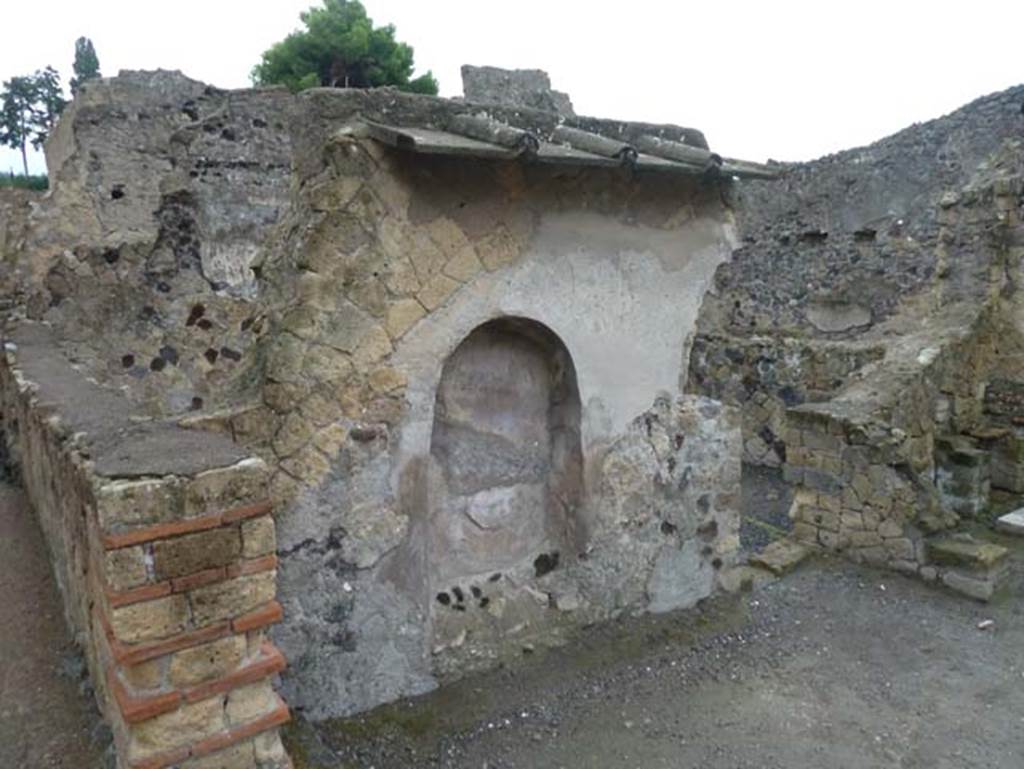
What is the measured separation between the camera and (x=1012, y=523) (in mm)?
6379

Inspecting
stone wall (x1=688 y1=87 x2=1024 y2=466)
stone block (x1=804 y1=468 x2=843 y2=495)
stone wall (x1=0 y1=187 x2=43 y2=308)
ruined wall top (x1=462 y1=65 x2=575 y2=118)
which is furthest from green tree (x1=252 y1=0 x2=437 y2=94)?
stone block (x1=804 y1=468 x2=843 y2=495)

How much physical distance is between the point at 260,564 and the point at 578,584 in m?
2.29

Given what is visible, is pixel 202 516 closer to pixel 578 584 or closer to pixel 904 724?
pixel 578 584

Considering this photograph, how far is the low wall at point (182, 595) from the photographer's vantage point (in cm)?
217

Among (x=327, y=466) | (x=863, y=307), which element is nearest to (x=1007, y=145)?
(x=863, y=307)

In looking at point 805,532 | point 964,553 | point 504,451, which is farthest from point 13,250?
point 964,553

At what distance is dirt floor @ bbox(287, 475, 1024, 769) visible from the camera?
345 centimetres

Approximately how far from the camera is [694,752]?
3520 millimetres

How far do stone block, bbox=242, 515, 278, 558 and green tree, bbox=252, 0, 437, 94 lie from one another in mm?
23918

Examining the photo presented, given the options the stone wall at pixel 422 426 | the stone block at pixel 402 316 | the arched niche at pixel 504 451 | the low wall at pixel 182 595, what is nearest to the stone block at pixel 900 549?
the stone wall at pixel 422 426

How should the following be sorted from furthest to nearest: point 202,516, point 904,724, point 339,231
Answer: point 904,724, point 339,231, point 202,516

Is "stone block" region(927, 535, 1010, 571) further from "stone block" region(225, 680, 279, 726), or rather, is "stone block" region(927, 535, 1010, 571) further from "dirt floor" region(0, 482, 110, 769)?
"dirt floor" region(0, 482, 110, 769)

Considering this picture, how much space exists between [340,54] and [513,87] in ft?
36.6

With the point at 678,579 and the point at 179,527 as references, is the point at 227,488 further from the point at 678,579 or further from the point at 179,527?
the point at 678,579
